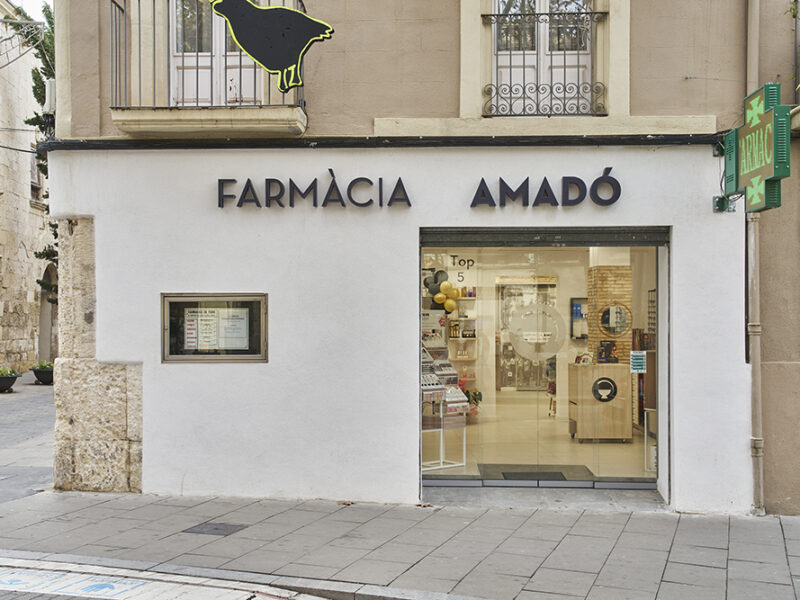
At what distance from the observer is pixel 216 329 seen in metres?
8.18

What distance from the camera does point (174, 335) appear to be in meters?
8.19

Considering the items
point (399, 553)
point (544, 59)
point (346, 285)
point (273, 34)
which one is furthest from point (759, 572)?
point (273, 34)

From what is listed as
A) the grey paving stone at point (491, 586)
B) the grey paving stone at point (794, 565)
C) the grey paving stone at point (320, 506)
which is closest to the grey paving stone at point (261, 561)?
the grey paving stone at point (320, 506)

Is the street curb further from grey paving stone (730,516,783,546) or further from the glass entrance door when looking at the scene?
the glass entrance door

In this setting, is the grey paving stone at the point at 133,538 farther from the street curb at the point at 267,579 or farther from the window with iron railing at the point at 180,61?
the window with iron railing at the point at 180,61

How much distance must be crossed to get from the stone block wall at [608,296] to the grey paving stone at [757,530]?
2131mm

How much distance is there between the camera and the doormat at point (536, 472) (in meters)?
8.48

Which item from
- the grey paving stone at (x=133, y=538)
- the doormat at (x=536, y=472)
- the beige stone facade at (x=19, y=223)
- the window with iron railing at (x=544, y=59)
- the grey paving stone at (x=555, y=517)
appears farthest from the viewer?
the beige stone facade at (x=19, y=223)

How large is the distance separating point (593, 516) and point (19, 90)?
2388 cm

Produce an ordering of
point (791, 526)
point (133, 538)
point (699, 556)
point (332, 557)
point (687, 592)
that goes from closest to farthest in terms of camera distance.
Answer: point (687, 592) < point (332, 557) < point (699, 556) < point (133, 538) < point (791, 526)

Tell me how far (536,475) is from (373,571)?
3236mm

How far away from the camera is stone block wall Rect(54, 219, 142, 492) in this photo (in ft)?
26.5

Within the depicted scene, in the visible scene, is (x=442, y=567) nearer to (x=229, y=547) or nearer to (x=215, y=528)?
(x=229, y=547)

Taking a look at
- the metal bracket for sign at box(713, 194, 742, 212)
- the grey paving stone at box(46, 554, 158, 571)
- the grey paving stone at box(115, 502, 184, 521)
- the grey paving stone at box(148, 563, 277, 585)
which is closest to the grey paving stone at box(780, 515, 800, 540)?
the metal bracket for sign at box(713, 194, 742, 212)
